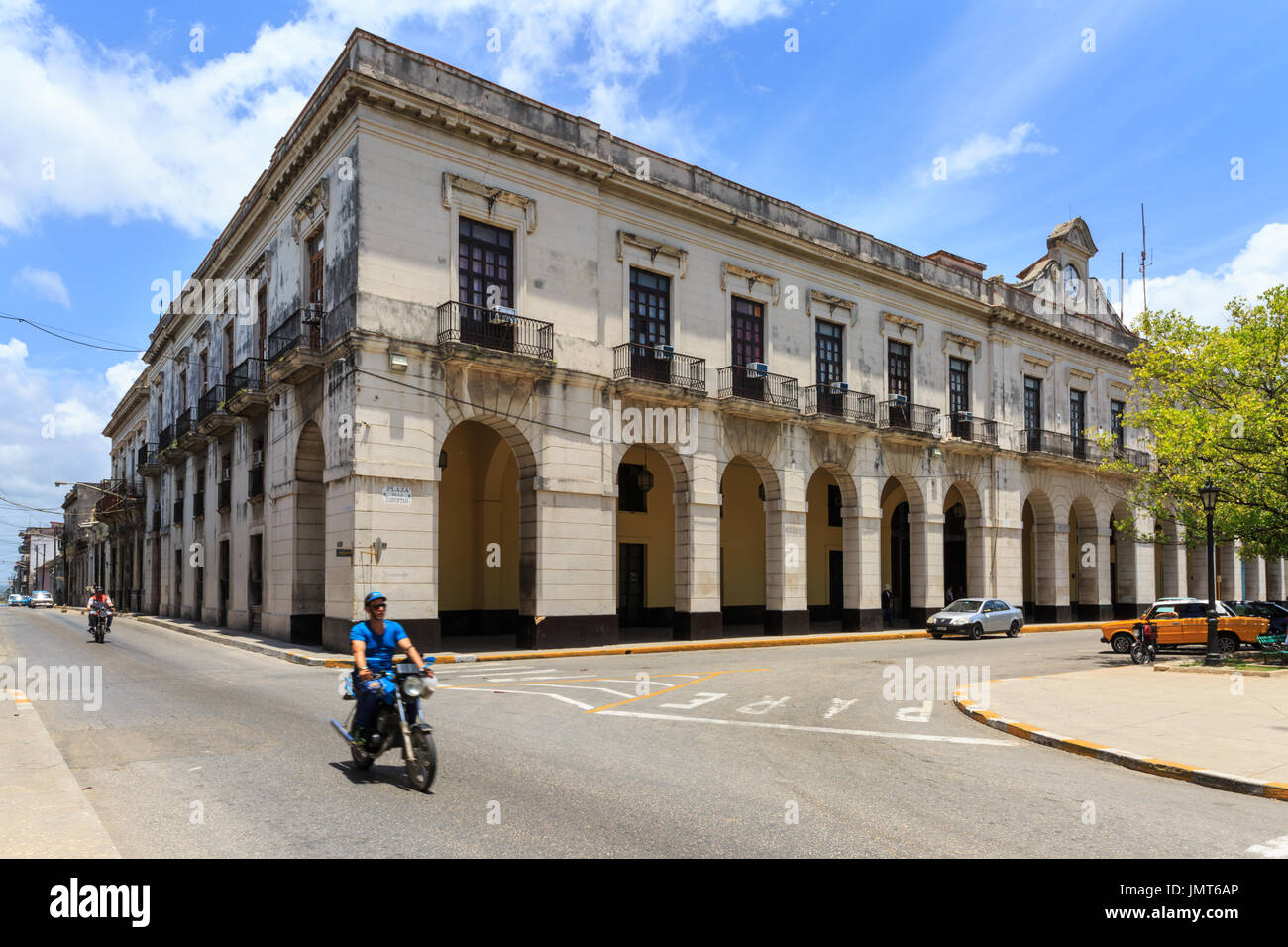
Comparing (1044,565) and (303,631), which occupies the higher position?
(1044,565)

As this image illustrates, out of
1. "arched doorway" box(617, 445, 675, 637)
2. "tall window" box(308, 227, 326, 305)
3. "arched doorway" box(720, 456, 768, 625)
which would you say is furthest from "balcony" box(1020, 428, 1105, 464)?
"tall window" box(308, 227, 326, 305)

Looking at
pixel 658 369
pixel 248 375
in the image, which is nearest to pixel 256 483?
pixel 248 375

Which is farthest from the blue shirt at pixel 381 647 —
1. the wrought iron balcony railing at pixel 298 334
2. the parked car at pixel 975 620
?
the parked car at pixel 975 620

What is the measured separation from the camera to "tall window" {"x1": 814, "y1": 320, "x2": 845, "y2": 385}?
29.0 metres

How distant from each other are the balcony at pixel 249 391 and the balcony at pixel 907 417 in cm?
1910

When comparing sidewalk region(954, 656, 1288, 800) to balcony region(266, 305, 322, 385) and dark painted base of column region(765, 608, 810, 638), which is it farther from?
balcony region(266, 305, 322, 385)

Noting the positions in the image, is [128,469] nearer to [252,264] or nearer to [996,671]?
[252,264]

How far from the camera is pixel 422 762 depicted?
23.0 feet

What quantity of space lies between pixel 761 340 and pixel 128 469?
41.8 meters

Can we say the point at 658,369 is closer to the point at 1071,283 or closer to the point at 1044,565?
the point at 1044,565

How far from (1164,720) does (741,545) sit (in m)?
22.2

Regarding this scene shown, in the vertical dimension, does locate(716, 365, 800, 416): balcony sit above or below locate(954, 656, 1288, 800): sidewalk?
above

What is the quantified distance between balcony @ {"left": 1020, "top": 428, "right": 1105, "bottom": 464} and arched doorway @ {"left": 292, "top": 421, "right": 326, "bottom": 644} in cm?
2640

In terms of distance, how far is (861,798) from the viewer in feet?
23.0
